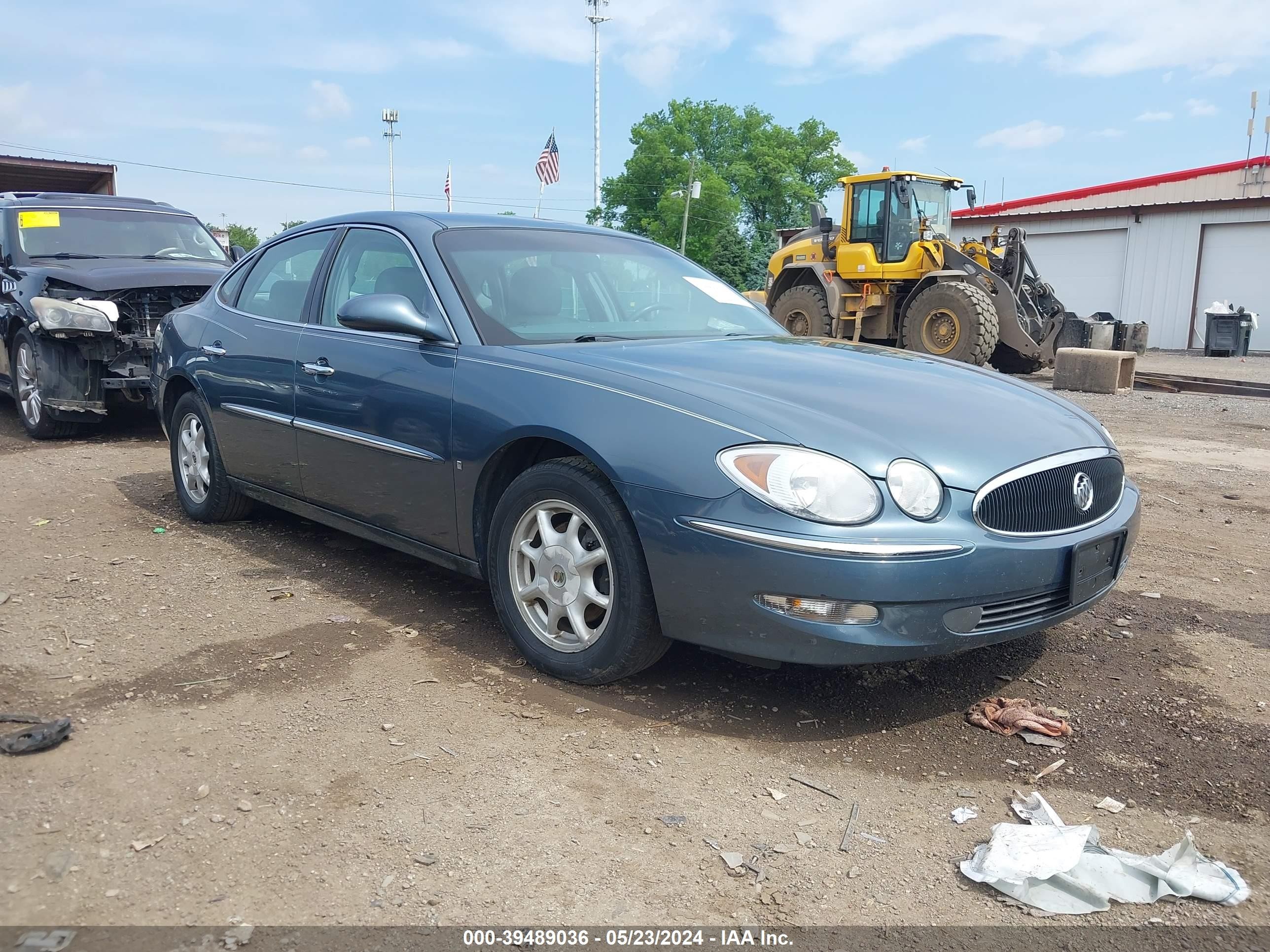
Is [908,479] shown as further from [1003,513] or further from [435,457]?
[435,457]

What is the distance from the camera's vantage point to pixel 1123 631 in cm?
401

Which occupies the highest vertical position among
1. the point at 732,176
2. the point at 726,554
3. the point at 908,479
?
the point at 732,176

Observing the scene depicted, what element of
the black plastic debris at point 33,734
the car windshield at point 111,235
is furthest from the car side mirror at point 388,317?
the car windshield at point 111,235

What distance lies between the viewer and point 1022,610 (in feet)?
10.1

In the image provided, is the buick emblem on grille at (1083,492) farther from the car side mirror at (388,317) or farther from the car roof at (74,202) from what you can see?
the car roof at (74,202)

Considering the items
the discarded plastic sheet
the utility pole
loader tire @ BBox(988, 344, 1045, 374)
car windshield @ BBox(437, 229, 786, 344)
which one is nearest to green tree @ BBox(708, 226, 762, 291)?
the utility pole

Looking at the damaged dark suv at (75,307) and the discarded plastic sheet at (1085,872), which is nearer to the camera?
the discarded plastic sheet at (1085,872)

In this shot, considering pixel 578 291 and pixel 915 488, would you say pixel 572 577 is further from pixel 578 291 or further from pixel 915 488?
pixel 578 291

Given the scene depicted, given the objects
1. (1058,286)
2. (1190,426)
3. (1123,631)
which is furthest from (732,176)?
(1123,631)

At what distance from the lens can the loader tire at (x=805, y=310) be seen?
15.3m

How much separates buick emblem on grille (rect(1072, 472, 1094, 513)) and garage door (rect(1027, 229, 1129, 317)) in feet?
90.5

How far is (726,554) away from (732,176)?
233 ft

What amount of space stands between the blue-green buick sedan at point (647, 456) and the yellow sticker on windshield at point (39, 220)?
5194mm

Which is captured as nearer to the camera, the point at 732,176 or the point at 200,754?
the point at 200,754
